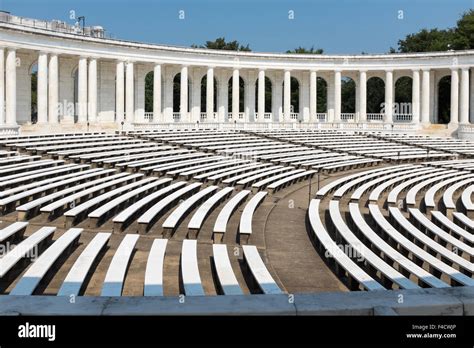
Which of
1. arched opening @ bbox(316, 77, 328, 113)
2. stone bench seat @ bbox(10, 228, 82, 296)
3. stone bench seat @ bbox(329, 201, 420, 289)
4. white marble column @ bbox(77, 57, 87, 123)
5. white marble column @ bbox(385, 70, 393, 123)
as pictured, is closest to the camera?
stone bench seat @ bbox(10, 228, 82, 296)

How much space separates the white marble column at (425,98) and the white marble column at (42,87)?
4014 cm

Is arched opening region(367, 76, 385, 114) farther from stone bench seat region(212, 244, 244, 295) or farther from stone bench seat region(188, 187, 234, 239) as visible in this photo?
stone bench seat region(212, 244, 244, 295)

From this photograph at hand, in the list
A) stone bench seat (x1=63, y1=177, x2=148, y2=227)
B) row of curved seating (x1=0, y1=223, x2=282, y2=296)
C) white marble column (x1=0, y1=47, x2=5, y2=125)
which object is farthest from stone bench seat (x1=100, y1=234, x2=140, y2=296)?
white marble column (x1=0, y1=47, x2=5, y2=125)

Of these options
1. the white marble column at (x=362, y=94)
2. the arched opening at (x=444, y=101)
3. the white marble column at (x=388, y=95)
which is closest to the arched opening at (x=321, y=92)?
the arched opening at (x=444, y=101)

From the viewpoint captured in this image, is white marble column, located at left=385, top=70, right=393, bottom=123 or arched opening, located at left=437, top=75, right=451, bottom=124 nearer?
white marble column, located at left=385, top=70, right=393, bottom=123

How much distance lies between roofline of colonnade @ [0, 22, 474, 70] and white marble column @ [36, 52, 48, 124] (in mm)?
950

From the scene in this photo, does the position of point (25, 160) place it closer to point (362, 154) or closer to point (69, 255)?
point (69, 255)

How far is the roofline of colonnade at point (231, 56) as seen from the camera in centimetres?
4397

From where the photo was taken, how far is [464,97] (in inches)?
2212

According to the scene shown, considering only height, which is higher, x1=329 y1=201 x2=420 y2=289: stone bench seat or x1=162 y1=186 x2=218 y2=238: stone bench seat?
x1=162 y1=186 x2=218 y2=238: stone bench seat

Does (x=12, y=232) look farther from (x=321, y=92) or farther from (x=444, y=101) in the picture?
(x=321, y=92)

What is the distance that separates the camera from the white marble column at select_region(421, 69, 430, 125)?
190 feet

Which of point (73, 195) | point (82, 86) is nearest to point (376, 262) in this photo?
point (73, 195)
